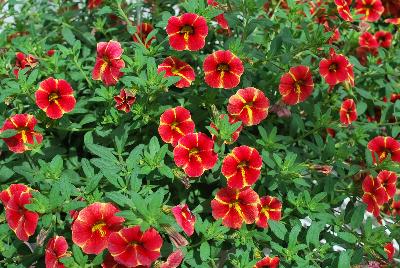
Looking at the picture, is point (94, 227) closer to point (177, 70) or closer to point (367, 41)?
point (177, 70)

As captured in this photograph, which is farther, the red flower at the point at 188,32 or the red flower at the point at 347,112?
the red flower at the point at 347,112

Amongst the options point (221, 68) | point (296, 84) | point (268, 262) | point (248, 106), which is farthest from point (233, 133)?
point (268, 262)

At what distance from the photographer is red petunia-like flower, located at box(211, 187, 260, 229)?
1.95 meters

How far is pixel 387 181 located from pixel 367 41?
955 mm

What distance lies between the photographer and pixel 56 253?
178 cm

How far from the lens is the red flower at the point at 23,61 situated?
7.44 feet

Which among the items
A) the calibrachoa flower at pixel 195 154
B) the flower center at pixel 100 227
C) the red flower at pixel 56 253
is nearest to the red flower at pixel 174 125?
the calibrachoa flower at pixel 195 154

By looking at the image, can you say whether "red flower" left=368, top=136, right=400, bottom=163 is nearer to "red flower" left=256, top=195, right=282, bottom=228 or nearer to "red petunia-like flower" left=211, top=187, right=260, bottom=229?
"red flower" left=256, top=195, right=282, bottom=228

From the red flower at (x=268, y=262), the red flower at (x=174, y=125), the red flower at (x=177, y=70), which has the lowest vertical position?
the red flower at (x=268, y=262)

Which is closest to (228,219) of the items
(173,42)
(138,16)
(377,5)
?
(173,42)

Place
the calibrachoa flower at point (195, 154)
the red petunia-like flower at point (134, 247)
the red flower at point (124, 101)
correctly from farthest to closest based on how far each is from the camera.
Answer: the red flower at point (124, 101) < the calibrachoa flower at point (195, 154) < the red petunia-like flower at point (134, 247)

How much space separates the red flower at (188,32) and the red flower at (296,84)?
393mm

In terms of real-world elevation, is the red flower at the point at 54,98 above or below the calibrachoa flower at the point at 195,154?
above

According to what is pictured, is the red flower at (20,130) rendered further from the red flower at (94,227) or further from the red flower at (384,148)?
the red flower at (384,148)
